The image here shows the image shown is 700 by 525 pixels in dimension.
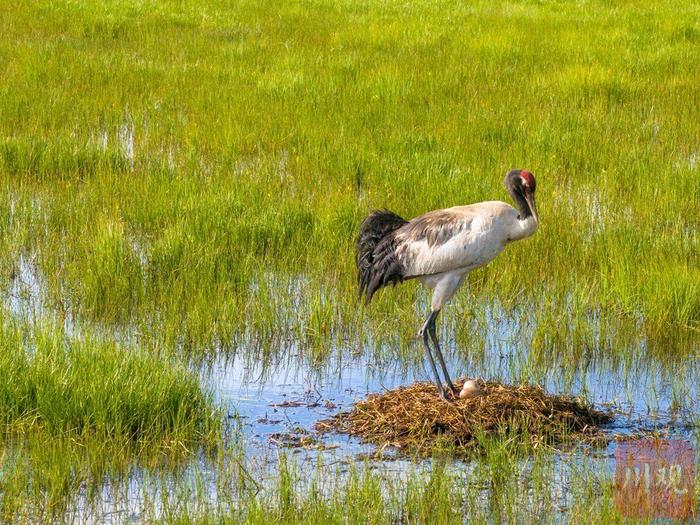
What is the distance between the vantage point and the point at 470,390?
657 centimetres

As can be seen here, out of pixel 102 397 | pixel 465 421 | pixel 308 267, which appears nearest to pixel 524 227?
pixel 465 421

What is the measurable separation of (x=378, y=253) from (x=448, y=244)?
1.75 ft

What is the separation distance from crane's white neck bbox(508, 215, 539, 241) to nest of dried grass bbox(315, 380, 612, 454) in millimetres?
994

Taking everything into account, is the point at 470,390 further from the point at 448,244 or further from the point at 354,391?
the point at 448,244

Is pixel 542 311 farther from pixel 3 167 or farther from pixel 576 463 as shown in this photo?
pixel 3 167

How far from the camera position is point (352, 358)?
24.6ft

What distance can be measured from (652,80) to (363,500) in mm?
10568

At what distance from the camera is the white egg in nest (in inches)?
258

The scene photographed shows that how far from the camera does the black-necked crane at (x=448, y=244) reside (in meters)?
7.04

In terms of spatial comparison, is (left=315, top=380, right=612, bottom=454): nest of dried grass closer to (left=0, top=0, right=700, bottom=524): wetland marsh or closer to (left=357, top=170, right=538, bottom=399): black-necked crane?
(left=0, top=0, right=700, bottom=524): wetland marsh

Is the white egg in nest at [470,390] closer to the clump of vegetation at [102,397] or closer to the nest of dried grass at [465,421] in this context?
the nest of dried grass at [465,421]

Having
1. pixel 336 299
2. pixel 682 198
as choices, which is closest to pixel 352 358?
pixel 336 299

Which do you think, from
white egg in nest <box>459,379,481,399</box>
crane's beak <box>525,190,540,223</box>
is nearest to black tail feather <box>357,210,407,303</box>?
crane's beak <box>525,190,540,223</box>

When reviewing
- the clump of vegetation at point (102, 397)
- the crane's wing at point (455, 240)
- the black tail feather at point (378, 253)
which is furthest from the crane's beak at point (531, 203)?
the clump of vegetation at point (102, 397)
